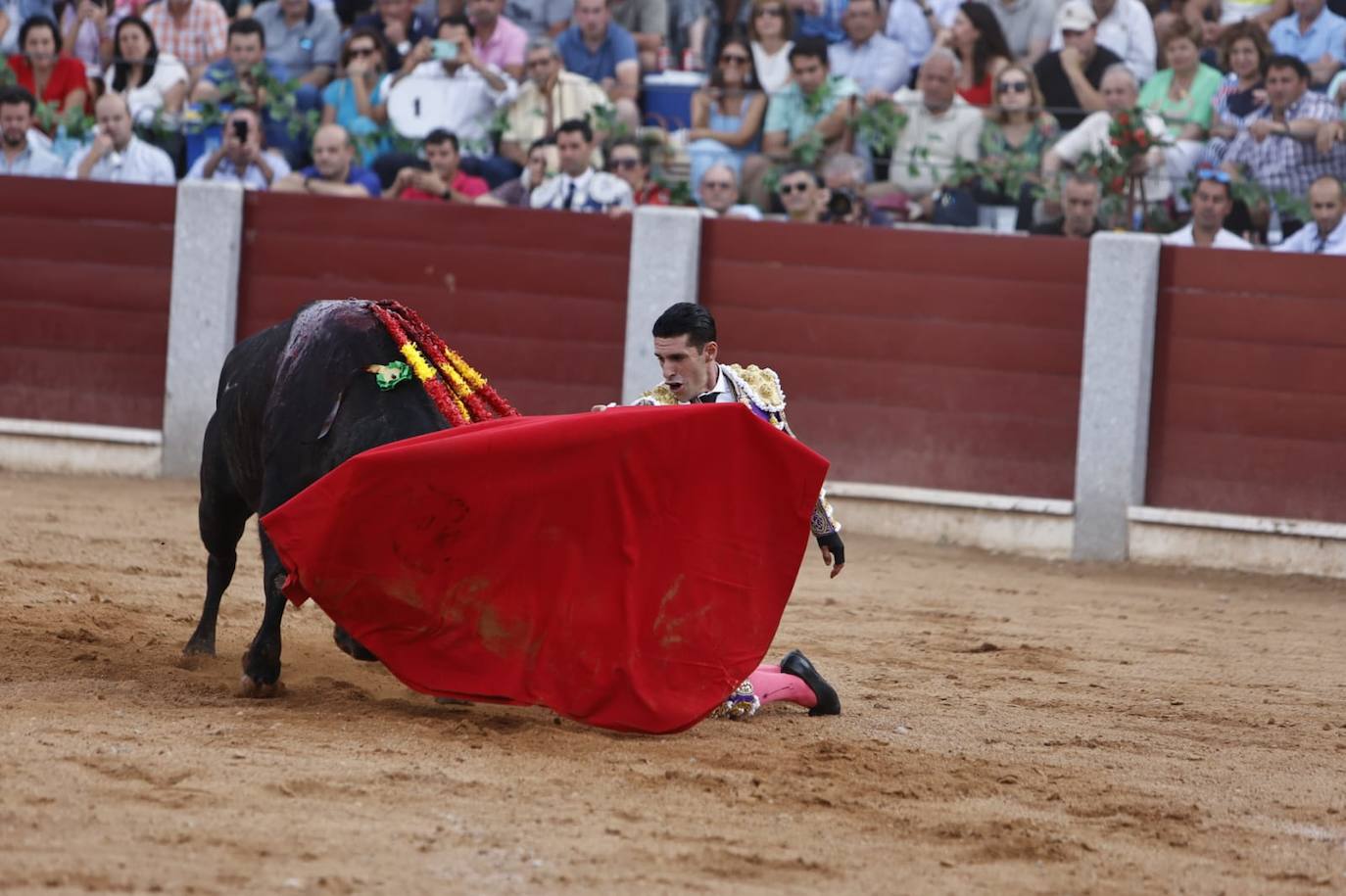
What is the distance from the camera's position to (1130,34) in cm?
805

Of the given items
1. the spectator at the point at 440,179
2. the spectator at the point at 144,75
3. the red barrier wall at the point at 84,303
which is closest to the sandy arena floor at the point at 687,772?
the red barrier wall at the point at 84,303

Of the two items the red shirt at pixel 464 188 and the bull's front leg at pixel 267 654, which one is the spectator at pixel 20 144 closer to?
the red shirt at pixel 464 188

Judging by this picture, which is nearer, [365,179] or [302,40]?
[365,179]

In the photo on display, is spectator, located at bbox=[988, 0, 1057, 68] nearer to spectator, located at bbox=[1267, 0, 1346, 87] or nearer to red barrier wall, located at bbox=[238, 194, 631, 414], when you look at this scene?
spectator, located at bbox=[1267, 0, 1346, 87]

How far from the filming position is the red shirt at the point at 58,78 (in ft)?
28.7

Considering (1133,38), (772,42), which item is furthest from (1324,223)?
(772,42)

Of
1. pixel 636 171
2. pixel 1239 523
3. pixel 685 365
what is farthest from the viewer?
pixel 636 171

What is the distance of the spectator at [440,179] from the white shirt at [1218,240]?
115 inches

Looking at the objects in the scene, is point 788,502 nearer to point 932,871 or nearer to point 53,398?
point 932,871

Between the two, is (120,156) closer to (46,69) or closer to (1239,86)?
(46,69)

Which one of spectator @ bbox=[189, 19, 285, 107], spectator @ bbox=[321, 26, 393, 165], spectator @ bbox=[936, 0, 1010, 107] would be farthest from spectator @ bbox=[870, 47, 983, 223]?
spectator @ bbox=[189, 19, 285, 107]

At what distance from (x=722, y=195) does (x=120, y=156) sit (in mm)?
2765

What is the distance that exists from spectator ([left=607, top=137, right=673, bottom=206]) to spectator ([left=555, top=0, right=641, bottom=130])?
0.49 metres

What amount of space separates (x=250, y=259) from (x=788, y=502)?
15.9 feet
